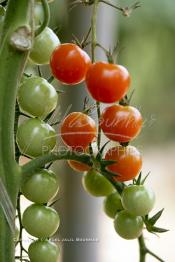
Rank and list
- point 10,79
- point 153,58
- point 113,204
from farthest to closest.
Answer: point 153,58 → point 113,204 → point 10,79

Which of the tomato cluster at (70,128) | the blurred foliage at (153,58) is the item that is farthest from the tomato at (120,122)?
the blurred foliage at (153,58)


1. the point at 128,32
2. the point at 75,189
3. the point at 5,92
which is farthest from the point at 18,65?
the point at 128,32

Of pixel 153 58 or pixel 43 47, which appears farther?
pixel 153 58

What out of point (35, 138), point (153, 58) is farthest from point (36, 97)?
A: point (153, 58)

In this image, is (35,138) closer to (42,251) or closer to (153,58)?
(42,251)

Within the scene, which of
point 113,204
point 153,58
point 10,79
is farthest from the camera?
point 153,58

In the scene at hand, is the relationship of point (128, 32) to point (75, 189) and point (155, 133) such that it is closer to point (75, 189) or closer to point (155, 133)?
point (155, 133)

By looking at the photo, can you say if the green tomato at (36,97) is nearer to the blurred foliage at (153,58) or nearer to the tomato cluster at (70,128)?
the tomato cluster at (70,128)
